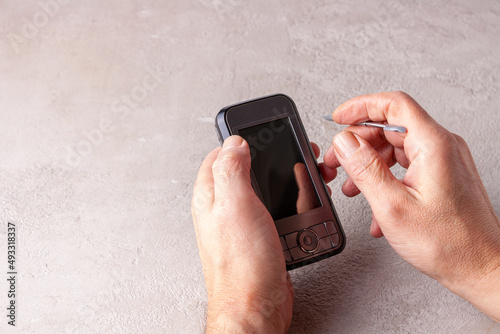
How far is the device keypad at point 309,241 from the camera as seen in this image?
2.62 ft

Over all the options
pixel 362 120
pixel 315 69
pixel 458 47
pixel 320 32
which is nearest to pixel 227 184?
pixel 362 120

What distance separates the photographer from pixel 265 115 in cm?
85

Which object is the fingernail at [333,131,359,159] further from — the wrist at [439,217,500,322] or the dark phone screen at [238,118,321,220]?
the wrist at [439,217,500,322]

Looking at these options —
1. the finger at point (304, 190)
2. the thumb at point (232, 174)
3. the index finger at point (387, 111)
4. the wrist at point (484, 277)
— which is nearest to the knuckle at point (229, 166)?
the thumb at point (232, 174)

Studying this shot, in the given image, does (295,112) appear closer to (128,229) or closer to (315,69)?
(315,69)

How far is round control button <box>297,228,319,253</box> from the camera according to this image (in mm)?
806

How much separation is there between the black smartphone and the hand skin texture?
0.06 m

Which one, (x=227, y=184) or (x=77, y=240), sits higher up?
(x=227, y=184)

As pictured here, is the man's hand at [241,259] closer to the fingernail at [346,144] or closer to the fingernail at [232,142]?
the fingernail at [232,142]

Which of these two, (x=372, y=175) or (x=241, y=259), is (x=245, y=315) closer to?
(x=241, y=259)

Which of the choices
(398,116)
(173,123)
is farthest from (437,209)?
(173,123)

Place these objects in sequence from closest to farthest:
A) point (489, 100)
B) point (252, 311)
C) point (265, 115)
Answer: point (252, 311), point (265, 115), point (489, 100)

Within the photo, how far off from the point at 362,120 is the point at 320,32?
36cm

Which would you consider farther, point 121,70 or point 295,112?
point 121,70
